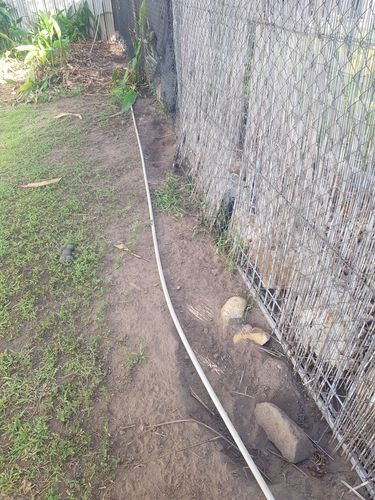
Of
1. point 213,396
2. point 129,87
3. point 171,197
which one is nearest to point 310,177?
point 213,396

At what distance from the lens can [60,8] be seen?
8312mm

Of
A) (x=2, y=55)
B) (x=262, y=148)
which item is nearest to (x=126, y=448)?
(x=262, y=148)

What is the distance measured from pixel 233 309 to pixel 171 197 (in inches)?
55.3

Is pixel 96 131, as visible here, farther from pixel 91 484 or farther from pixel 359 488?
pixel 359 488

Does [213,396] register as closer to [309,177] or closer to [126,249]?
[309,177]

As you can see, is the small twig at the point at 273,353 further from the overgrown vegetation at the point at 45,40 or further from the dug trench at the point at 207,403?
the overgrown vegetation at the point at 45,40

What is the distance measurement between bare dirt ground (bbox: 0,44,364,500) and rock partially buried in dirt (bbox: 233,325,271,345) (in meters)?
0.05

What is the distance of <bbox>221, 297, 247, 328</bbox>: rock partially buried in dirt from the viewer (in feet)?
7.67

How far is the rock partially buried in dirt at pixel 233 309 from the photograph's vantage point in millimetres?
2338

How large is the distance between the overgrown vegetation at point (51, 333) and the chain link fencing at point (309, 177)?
1.00 meters

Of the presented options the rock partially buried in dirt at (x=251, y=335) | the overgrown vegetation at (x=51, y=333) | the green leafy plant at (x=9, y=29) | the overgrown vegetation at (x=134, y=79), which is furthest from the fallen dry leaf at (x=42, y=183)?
the green leafy plant at (x=9, y=29)

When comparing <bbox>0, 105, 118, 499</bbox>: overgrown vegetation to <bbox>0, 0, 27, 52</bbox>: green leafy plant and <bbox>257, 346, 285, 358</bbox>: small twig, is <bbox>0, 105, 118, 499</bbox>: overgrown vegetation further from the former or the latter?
<bbox>0, 0, 27, 52</bbox>: green leafy plant

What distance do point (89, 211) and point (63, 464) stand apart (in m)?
2.10

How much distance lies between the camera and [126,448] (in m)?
1.78
